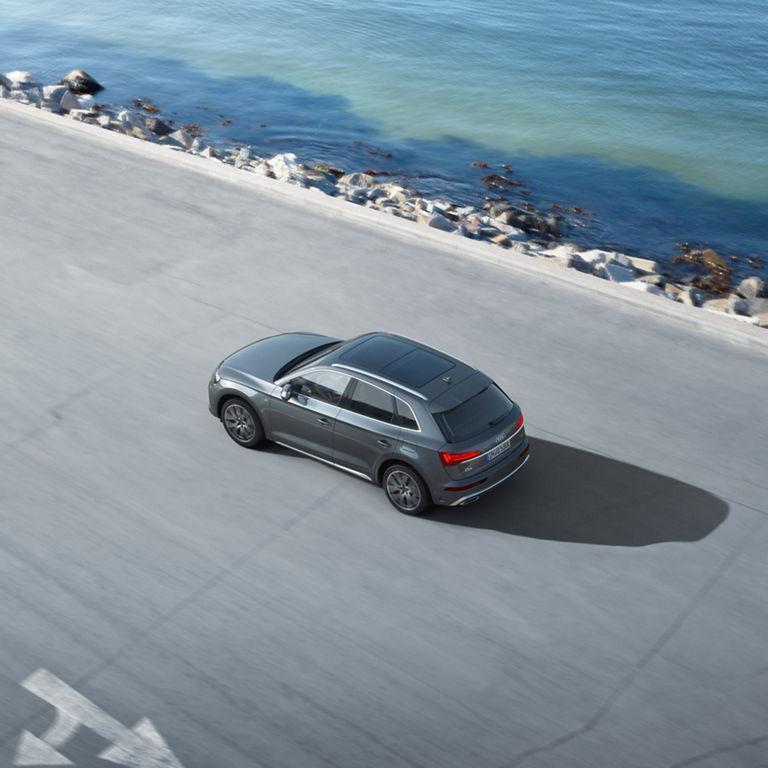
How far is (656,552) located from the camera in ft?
30.8

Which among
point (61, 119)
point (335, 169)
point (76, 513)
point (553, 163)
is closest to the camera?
point (76, 513)

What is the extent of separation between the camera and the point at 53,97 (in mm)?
30844

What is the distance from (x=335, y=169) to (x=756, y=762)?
78.3 feet

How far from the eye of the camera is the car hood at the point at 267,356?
10.5 meters

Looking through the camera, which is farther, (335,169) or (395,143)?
(395,143)

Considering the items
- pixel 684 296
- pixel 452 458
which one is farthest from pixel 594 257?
pixel 452 458

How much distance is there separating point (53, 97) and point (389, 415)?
1018 inches

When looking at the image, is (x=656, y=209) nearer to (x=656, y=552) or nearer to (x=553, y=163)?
(x=553, y=163)

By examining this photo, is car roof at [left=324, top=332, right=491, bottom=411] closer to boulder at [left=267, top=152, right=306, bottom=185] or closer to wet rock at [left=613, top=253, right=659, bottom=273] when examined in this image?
wet rock at [left=613, top=253, right=659, bottom=273]

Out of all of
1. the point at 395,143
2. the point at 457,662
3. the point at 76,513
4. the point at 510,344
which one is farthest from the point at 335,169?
the point at 457,662

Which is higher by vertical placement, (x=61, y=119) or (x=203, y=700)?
(x=61, y=119)

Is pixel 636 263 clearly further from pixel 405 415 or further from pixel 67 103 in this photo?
pixel 67 103

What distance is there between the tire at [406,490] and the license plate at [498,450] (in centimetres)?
Answer: 71

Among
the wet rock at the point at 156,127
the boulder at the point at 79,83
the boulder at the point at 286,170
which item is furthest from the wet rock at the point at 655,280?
the boulder at the point at 79,83
